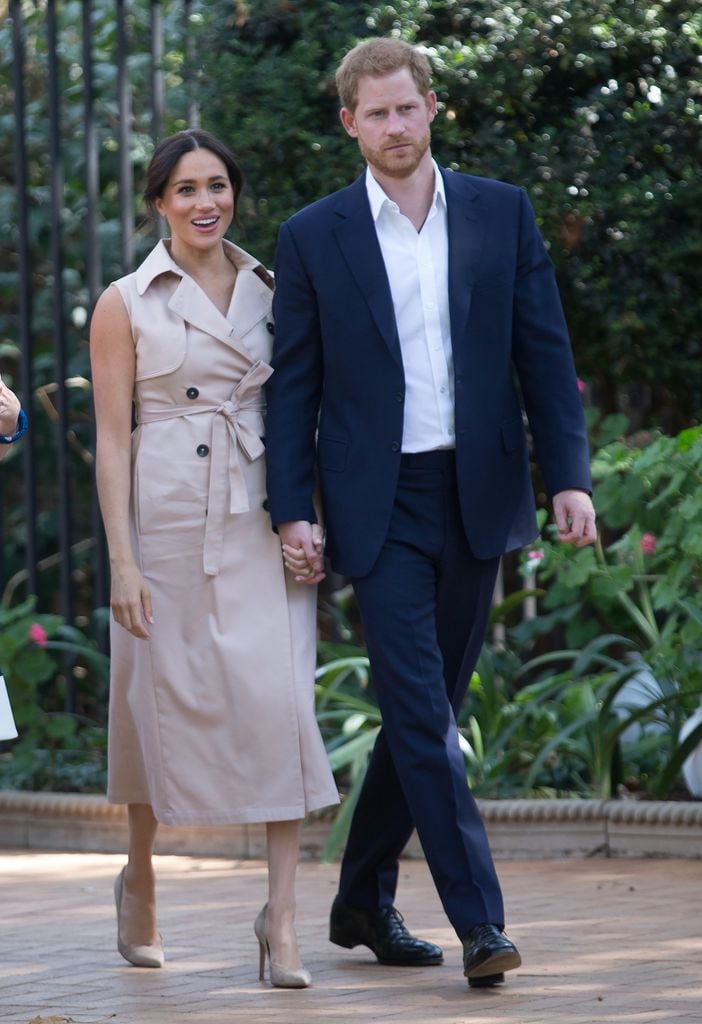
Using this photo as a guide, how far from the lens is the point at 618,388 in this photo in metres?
7.04

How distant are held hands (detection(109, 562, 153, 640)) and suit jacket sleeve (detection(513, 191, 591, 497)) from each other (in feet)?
2.94

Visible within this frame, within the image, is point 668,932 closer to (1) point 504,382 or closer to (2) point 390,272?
(1) point 504,382

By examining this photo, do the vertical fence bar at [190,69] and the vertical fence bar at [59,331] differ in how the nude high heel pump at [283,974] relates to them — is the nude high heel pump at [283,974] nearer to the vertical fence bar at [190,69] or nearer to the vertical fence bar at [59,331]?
the vertical fence bar at [59,331]

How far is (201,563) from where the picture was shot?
3.90 m

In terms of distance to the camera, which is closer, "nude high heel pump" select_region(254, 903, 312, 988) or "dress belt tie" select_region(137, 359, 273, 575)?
"nude high heel pump" select_region(254, 903, 312, 988)

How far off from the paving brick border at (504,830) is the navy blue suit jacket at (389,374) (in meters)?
1.77

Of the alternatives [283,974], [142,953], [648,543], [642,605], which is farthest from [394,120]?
[642,605]

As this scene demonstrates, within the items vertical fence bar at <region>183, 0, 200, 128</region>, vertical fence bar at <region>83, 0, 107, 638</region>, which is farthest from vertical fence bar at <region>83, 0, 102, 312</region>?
vertical fence bar at <region>183, 0, 200, 128</region>

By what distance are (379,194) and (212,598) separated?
944 millimetres

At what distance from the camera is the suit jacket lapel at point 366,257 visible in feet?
12.5

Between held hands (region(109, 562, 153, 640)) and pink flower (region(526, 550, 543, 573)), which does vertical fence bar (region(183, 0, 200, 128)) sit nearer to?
pink flower (region(526, 550, 543, 573))

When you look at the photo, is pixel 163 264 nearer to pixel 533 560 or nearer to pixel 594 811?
pixel 533 560

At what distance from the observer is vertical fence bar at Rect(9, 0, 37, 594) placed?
21.4 ft

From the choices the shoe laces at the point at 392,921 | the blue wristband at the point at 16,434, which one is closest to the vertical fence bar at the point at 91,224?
the shoe laces at the point at 392,921
